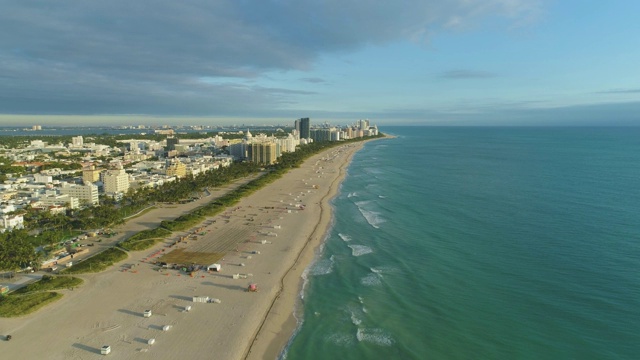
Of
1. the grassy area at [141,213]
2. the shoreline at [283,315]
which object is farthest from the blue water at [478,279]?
the grassy area at [141,213]

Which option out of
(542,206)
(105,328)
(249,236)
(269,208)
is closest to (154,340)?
(105,328)

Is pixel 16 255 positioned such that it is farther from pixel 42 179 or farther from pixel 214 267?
pixel 42 179

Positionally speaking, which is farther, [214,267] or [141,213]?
[141,213]

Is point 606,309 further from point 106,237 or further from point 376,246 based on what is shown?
point 106,237

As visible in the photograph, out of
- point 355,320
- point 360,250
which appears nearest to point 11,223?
point 360,250

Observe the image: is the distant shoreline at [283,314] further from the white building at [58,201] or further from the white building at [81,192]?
the white building at [81,192]

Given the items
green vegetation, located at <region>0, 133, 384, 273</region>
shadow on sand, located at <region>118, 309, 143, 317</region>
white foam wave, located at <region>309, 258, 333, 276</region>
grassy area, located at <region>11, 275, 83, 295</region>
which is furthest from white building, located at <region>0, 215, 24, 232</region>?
white foam wave, located at <region>309, 258, 333, 276</region>
